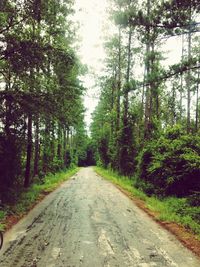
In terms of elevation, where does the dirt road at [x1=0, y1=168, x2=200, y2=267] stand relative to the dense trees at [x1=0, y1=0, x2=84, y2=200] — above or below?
below

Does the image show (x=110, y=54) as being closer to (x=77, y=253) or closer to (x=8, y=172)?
(x=8, y=172)

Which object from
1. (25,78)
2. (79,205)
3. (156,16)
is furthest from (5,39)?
(79,205)

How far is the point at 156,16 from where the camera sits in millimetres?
10938

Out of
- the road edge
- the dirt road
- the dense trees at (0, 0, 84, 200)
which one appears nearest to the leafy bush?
the road edge

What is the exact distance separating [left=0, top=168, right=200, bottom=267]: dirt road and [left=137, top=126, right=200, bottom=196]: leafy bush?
3.63 meters

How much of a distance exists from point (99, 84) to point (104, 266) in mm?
34124

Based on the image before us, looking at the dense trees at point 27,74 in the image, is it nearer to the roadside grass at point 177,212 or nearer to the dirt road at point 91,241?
the dirt road at point 91,241

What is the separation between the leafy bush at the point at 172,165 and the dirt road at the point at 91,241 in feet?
11.9

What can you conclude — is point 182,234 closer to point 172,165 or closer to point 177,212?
point 177,212

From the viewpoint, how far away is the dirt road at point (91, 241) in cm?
680

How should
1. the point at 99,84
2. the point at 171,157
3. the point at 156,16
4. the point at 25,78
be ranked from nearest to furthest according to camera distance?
1. the point at 156,16
2. the point at 25,78
3. the point at 171,157
4. the point at 99,84

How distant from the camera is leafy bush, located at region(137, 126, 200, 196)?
15195 mm

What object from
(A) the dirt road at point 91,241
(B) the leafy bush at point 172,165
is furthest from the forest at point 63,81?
(A) the dirt road at point 91,241

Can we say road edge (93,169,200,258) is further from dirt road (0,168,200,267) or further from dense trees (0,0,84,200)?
dense trees (0,0,84,200)
